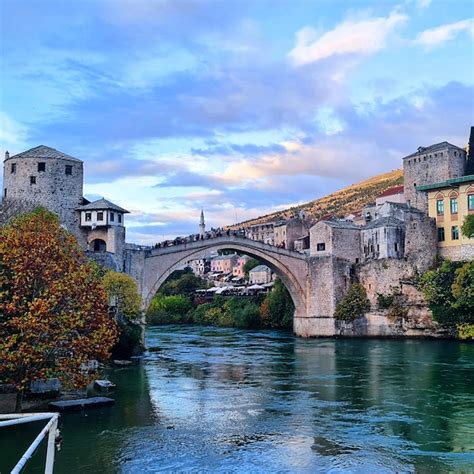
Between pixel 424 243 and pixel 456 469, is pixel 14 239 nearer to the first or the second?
pixel 456 469

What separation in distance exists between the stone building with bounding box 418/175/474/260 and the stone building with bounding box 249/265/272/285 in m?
37.1

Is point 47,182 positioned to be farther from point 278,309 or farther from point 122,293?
point 278,309

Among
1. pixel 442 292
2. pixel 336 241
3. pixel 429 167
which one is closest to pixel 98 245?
pixel 336 241

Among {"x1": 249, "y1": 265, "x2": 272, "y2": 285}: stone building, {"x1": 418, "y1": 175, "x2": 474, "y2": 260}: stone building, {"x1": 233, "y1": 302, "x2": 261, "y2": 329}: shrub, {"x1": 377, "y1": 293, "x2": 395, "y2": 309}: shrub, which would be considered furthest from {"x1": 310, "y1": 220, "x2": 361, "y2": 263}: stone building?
{"x1": 249, "y1": 265, "x2": 272, "y2": 285}: stone building

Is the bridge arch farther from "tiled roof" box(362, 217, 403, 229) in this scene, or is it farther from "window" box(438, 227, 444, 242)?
"window" box(438, 227, 444, 242)

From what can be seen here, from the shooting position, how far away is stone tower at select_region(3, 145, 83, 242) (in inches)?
1495

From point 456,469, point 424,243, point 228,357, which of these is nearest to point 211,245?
point 228,357

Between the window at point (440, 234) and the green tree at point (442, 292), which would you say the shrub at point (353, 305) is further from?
the window at point (440, 234)

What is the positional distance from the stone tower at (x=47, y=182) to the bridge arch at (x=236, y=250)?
540cm

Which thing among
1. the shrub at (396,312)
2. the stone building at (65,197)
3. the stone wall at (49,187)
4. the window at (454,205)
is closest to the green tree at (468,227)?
the window at (454,205)

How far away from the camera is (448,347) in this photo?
37.0 meters

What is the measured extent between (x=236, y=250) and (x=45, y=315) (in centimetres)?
3131

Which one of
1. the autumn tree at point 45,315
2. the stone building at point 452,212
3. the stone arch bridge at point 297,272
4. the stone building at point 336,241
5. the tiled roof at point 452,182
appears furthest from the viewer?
the stone building at point 336,241

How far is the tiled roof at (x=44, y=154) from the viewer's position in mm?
38344
